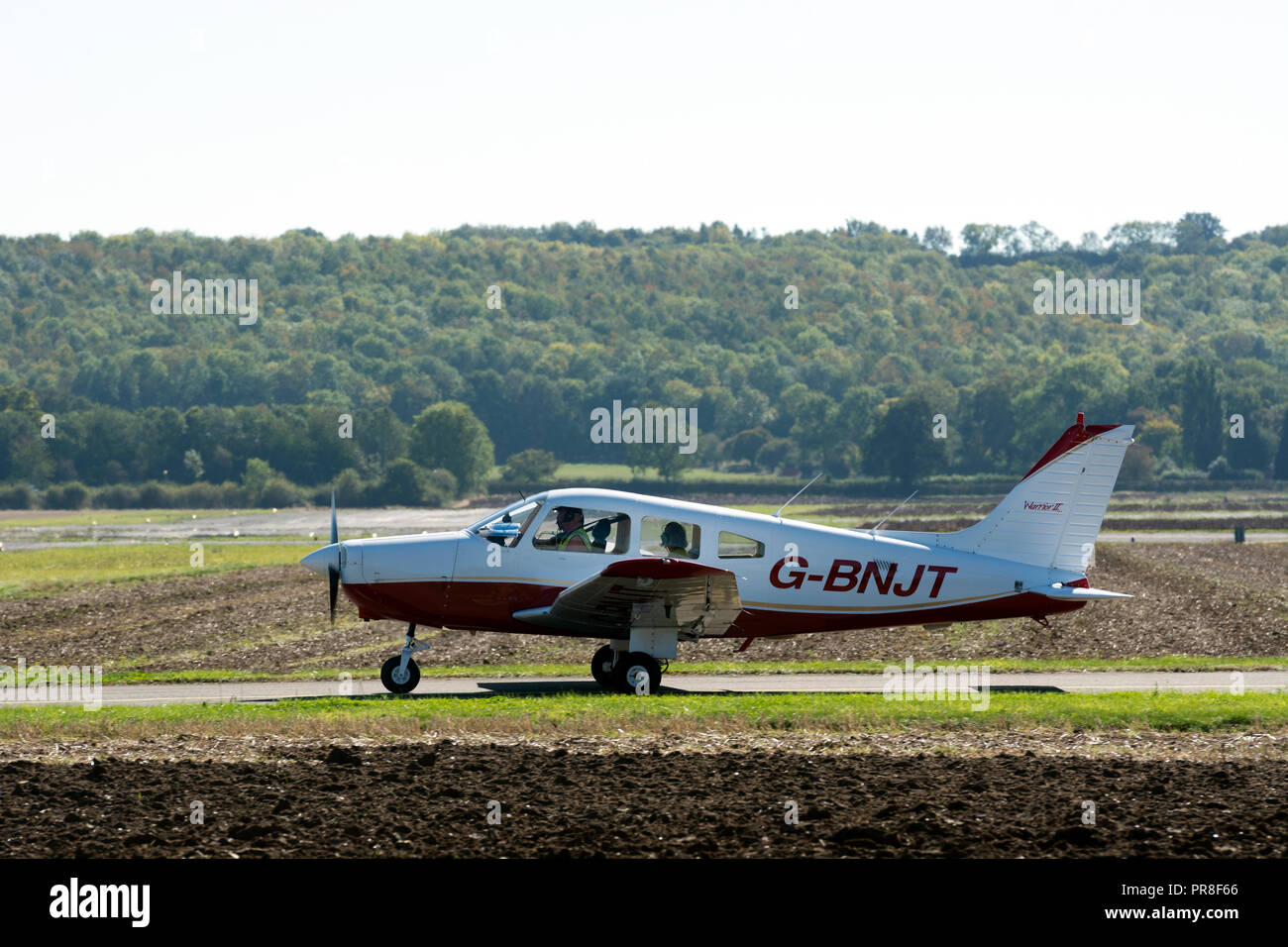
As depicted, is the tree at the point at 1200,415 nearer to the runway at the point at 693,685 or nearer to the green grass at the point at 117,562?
the green grass at the point at 117,562

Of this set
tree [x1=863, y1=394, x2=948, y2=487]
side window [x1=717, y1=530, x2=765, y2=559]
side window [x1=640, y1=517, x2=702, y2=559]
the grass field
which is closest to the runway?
the grass field

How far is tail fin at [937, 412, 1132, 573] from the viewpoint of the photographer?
17812 mm

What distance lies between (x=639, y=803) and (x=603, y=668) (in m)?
6.64

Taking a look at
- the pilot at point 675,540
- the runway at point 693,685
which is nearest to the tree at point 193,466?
the runway at point 693,685

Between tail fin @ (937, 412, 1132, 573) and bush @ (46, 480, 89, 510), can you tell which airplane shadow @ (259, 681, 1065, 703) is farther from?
bush @ (46, 480, 89, 510)

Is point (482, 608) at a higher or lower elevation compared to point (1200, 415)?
lower

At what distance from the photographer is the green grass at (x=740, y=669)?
744 inches

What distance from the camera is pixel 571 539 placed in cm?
1694

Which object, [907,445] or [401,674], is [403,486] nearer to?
[907,445]

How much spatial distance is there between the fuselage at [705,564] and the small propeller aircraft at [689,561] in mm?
18

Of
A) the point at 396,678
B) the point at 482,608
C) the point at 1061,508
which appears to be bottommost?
the point at 396,678

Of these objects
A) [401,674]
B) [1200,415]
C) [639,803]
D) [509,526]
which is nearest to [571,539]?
[509,526]

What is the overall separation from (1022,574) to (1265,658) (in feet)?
16.0
